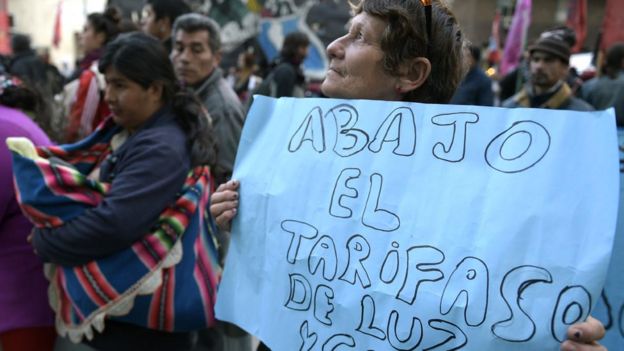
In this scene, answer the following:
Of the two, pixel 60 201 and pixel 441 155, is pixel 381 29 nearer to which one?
pixel 441 155

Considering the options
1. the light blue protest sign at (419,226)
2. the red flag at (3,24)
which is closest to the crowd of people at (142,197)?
the light blue protest sign at (419,226)

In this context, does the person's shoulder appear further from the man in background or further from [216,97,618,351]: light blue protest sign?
[216,97,618,351]: light blue protest sign

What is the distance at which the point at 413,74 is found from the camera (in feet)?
4.88

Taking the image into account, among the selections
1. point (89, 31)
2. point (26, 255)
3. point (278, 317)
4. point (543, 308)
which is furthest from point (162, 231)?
point (89, 31)

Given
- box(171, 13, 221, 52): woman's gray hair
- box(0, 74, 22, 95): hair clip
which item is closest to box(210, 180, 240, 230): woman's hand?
box(0, 74, 22, 95): hair clip

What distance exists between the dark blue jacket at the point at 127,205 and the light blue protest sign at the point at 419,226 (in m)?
0.59

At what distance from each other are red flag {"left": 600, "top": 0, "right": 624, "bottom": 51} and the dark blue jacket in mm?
5154

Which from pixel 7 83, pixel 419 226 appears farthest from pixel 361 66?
pixel 7 83

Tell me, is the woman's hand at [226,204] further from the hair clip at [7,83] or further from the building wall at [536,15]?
the building wall at [536,15]

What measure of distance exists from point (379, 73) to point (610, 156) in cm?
57

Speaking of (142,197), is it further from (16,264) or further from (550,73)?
(550,73)

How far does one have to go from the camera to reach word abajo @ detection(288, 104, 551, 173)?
116 cm

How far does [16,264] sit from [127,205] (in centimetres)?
57

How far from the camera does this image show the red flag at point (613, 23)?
5984 mm
